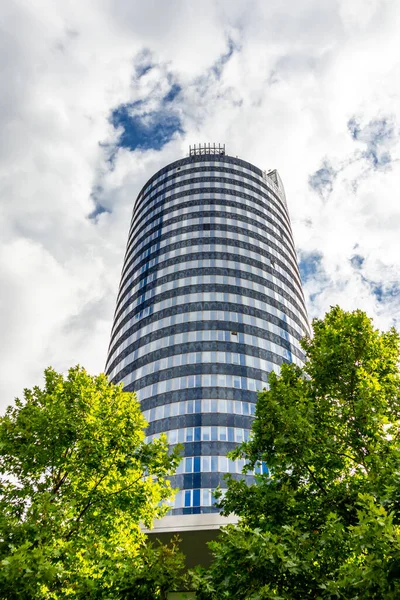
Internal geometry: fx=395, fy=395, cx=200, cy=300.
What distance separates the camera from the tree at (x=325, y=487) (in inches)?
311

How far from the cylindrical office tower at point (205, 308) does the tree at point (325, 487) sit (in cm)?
2836

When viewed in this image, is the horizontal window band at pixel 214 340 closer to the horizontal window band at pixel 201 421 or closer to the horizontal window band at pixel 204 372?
the horizontal window band at pixel 204 372

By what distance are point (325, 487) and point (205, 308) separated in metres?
40.0

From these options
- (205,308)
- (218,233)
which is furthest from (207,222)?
(205,308)

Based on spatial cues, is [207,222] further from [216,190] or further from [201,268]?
[201,268]

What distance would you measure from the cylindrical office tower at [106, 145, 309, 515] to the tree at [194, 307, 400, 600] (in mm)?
28360

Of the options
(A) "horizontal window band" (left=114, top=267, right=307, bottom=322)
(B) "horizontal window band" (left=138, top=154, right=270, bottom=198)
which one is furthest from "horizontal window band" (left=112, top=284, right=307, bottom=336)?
(B) "horizontal window band" (left=138, top=154, right=270, bottom=198)

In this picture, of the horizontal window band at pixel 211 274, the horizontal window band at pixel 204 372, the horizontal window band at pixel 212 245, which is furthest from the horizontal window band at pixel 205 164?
the horizontal window band at pixel 204 372

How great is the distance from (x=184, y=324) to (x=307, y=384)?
36.1 metres

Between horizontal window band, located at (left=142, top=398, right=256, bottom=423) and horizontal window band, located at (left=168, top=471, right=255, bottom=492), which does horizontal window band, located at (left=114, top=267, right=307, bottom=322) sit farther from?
horizontal window band, located at (left=168, top=471, right=255, bottom=492)

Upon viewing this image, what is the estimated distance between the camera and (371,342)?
14461mm

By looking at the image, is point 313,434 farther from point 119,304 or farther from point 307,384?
point 119,304

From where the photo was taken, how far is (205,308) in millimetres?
51812

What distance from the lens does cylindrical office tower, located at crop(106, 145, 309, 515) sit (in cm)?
4312
